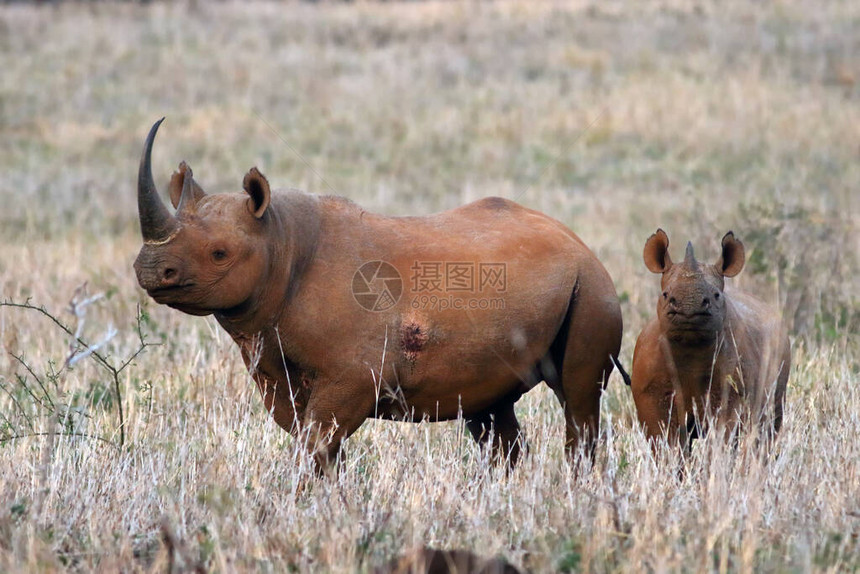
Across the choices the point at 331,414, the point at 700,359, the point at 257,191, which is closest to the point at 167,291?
the point at 257,191

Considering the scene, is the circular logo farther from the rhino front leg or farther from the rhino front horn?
the rhino front horn

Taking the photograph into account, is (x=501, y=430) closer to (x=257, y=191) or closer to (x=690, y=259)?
(x=690, y=259)

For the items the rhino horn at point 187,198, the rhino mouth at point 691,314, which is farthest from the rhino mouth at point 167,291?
the rhino mouth at point 691,314

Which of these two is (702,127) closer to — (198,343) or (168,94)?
(168,94)

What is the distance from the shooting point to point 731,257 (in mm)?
6141

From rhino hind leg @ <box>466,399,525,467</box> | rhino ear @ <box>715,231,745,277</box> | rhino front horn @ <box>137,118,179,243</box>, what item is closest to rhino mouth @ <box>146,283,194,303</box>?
rhino front horn @ <box>137,118,179,243</box>

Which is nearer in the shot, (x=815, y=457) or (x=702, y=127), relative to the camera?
(x=815, y=457)

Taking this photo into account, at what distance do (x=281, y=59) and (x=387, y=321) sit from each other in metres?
21.8

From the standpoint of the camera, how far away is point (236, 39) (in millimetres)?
28094

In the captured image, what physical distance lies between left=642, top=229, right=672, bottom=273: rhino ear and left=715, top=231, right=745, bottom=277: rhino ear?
270mm

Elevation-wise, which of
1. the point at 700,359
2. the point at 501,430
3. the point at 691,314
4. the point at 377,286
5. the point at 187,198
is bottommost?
the point at 501,430

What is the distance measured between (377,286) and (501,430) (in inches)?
53.2

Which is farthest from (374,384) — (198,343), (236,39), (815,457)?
(236,39)

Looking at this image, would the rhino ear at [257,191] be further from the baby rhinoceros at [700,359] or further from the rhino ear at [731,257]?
the rhino ear at [731,257]
